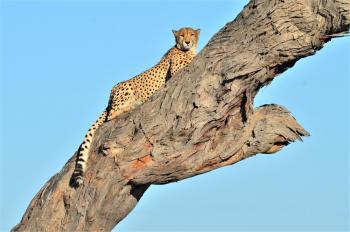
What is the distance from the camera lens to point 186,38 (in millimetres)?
9078

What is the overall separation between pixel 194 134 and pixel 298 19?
4.90ft

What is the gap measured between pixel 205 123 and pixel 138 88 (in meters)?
1.45

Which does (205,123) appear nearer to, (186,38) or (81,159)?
(81,159)

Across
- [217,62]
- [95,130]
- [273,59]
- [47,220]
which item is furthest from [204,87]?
[47,220]

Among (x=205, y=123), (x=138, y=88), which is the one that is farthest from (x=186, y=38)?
(x=205, y=123)

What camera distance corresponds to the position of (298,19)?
700 cm

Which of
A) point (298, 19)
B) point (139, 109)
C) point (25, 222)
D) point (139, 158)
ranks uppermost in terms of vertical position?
point (298, 19)

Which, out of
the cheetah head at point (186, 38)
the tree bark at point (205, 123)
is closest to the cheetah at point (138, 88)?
the cheetah head at point (186, 38)

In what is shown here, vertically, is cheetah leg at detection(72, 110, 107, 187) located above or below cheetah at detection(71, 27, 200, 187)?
below

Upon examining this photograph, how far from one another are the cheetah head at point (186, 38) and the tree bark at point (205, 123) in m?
1.61

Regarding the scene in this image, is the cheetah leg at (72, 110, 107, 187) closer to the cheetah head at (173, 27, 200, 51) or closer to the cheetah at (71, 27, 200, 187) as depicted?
the cheetah at (71, 27, 200, 187)

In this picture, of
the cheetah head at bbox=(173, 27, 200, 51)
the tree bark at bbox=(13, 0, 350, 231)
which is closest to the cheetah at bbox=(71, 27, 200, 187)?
the cheetah head at bbox=(173, 27, 200, 51)

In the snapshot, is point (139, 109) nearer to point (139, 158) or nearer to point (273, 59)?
point (139, 158)

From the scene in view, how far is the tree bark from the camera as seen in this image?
7.02 m
